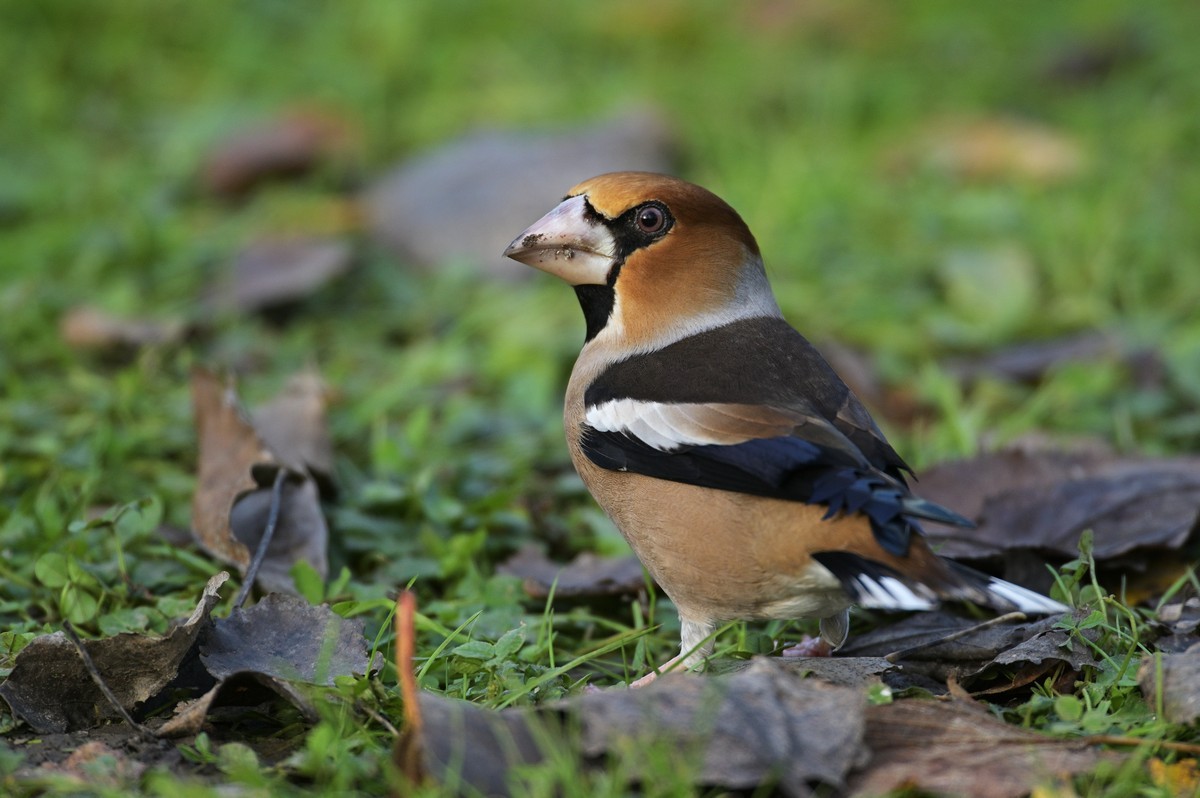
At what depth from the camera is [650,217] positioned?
Answer: 3.59 meters

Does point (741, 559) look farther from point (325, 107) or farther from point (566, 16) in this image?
point (566, 16)

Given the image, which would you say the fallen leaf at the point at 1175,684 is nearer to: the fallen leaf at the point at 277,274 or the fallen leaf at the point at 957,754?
the fallen leaf at the point at 957,754

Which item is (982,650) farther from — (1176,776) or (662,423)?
(662,423)

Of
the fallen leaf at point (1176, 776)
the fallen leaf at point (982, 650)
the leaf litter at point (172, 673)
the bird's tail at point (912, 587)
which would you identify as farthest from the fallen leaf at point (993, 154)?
the leaf litter at point (172, 673)

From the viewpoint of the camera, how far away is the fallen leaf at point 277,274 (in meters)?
5.75

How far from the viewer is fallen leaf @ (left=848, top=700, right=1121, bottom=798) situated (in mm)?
2480

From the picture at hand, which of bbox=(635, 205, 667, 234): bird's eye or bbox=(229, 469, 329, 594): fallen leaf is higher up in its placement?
bbox=(635, 205, 667, 234): bird's eye

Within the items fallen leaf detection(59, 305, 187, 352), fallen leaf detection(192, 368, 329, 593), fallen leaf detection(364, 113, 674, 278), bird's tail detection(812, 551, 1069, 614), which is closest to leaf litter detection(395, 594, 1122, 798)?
bird's tail detection(812, 551, 1069, 614)

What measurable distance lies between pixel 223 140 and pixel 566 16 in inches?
122

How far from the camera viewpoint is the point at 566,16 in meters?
9.49

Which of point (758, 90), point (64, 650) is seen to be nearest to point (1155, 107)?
point (758, 90)

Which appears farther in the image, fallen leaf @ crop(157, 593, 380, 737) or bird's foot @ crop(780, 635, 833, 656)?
bird's foot @ crop(780, 635, 833, 656)

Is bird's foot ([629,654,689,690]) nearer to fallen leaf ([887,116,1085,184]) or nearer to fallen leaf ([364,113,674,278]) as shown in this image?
fallen leaf ([364,113,674,278])

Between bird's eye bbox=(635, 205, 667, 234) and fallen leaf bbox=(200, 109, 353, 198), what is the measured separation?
157 inches
